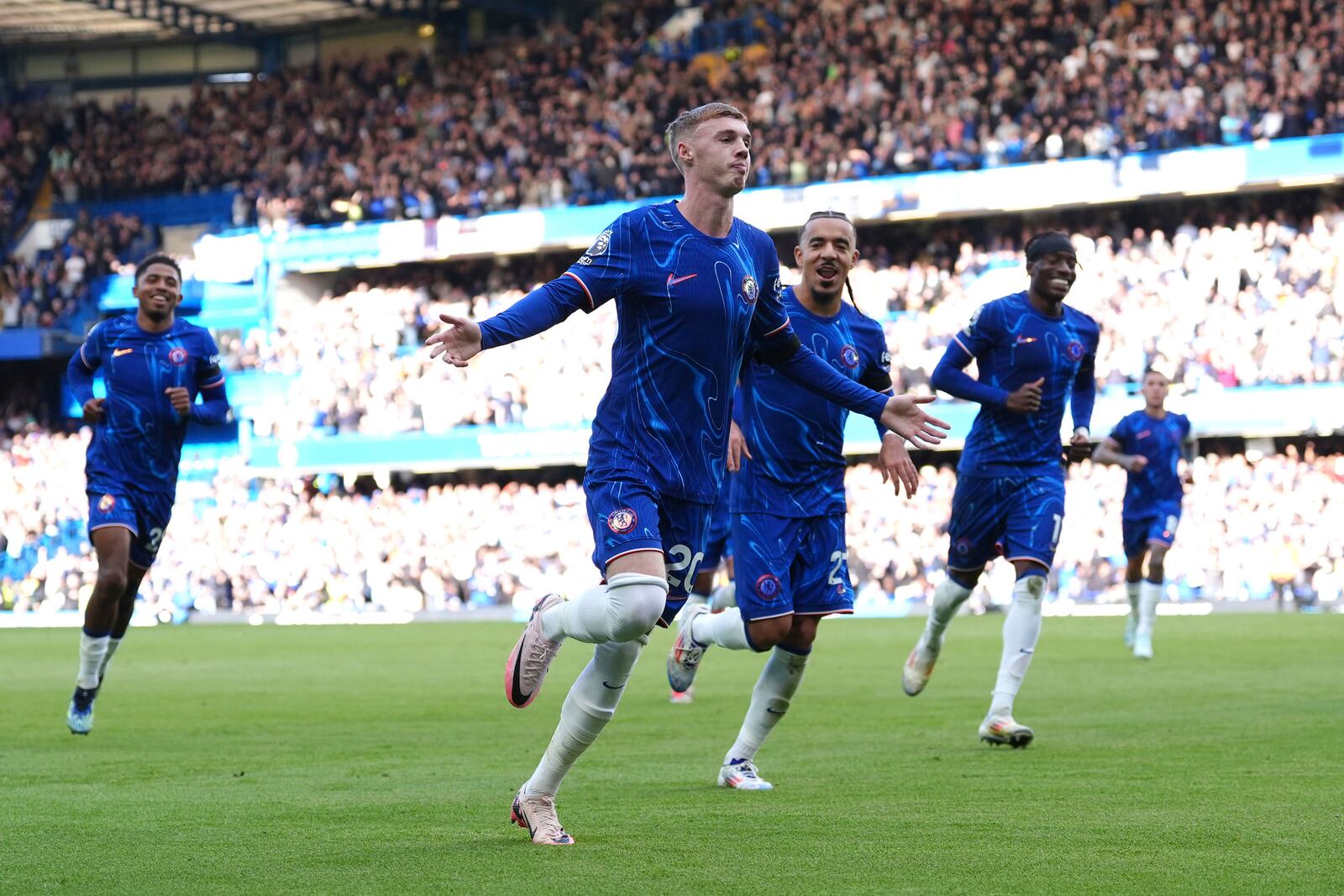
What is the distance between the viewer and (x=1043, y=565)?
10.1 metres

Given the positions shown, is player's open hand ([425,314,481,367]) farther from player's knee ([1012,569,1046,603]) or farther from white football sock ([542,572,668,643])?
player's knee ([1012,569,1046,603])

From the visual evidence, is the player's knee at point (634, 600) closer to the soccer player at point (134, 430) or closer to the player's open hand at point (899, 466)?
the player's open hand at point (899, 466)

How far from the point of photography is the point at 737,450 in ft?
27.3

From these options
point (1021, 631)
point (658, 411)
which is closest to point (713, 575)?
point (1021, 631)

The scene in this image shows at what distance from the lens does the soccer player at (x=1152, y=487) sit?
59.4ft

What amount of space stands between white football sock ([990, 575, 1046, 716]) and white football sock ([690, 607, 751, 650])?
5.42ft

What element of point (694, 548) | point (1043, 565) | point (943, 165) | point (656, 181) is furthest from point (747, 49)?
point (694, 548)

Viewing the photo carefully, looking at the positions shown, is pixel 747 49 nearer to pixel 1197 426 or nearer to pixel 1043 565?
pixel 1197 426

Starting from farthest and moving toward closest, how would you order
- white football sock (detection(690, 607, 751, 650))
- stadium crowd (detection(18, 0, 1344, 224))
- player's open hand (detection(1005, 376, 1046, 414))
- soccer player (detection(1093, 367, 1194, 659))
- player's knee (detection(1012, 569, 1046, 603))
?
stadium crowd (detection(18, 0, 1344, 224)) → soccer player (detection(1093, 367, 1194, 659)) → player's knee (detection(1012, 569, 1046, 603)) → player's open hand (detection(1005, 376, 1046, 414)) → white football sock (detection(690, 607, 751, 650))

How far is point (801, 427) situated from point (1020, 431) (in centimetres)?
220

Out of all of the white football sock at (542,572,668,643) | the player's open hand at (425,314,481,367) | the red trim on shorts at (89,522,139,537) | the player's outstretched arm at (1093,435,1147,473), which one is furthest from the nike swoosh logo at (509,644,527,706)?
the player's outstretched arm at (1093,435,1147,473)

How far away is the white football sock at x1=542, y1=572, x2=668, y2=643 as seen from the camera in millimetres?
5953

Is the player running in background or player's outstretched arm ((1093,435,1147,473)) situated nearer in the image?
the player running in background

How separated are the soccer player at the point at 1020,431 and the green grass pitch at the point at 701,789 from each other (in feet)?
3.17
